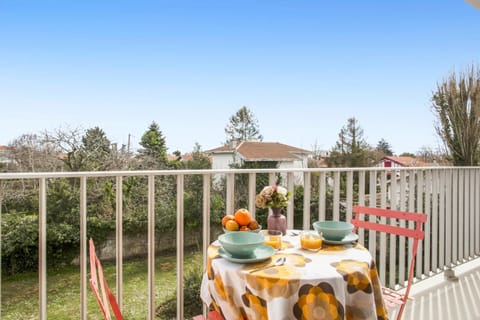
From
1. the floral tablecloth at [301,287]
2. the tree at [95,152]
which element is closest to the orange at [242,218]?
the floral tablecloth at [301,287]

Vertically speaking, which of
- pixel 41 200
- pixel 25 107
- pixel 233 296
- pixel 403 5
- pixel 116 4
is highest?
pixel 116 4

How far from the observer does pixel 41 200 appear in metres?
1.51

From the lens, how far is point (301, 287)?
1.05 metres

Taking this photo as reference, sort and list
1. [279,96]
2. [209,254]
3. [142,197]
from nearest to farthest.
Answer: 1. [209,254]
2. [142,197]
3. [279,96]

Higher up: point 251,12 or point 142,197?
point 251,12

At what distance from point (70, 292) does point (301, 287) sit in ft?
33.2

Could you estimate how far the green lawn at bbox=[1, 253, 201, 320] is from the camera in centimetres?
813

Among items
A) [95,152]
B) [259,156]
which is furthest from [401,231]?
[259,156]

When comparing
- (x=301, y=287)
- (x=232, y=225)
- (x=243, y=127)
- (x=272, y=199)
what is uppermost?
(x=243, y=127)

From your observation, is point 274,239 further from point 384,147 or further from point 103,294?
point 384,147

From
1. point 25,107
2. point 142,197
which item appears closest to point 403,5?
point 142,197

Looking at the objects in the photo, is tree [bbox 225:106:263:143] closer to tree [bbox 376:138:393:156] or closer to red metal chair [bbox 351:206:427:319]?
tree [bbox 376:138:393:156]

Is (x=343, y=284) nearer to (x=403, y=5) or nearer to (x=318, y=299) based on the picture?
(x=318, y=299)

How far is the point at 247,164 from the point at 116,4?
30.5ft
